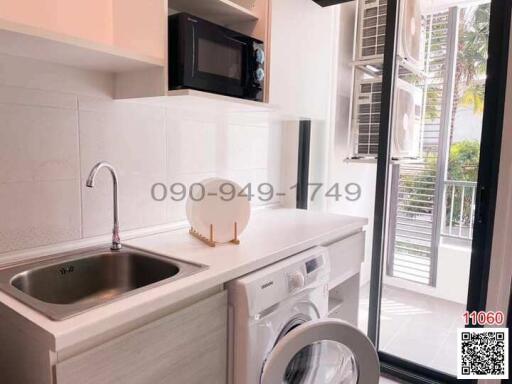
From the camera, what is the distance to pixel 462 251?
272 centimetres

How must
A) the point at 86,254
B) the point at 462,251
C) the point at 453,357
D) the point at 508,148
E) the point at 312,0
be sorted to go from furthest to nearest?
the point at 462,251 < the point at 453,357 < the point at 312,0 < the point at 508,148 < the point at 86,254

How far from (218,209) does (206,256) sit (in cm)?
30

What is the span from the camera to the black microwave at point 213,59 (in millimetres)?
1183

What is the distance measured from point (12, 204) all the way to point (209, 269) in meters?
0.65

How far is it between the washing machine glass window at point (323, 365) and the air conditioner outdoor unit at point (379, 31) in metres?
1.70

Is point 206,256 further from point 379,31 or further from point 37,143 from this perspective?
point 379,31

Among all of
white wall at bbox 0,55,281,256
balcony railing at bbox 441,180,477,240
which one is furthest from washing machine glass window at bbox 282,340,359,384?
balcony railing at bbox 441,180,477,240

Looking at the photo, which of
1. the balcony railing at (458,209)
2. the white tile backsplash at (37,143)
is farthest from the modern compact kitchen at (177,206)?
the balcony railing at (458,209)

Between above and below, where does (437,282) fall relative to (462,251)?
below

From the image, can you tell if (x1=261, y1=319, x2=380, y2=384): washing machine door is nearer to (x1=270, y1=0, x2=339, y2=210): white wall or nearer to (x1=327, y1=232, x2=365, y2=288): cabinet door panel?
(x1=327, y1=232, x2=365, y2=288): cabinet door panel

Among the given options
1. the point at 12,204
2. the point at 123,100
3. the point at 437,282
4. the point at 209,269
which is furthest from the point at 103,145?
the point at 437,282

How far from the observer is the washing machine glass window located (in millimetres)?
1383

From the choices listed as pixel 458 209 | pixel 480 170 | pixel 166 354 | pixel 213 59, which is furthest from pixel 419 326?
pixel 213 59

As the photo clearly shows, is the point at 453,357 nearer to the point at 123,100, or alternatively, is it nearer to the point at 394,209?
the point at 394,209
